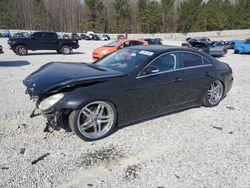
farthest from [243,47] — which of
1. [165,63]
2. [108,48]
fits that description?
[165,63]

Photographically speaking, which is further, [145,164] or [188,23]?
[188,23]

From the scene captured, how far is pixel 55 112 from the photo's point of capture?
3865mm

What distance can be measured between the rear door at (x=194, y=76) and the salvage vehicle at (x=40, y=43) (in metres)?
14.8

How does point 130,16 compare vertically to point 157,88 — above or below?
above

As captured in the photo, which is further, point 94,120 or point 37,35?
point 37,35

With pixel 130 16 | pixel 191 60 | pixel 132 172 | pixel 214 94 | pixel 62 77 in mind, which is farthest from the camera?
pixel 130 16

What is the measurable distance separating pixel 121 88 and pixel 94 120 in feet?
2.30

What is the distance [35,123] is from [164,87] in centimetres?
256

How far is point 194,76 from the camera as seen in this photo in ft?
17.5

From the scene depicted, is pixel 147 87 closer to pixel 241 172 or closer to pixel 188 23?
pixel 241 172

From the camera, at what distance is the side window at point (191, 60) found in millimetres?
5295

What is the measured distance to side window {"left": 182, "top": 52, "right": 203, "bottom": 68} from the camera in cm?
530

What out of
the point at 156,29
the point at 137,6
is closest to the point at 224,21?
the point at 156,29

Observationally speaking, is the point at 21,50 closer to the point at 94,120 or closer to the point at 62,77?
the point at 62,77
